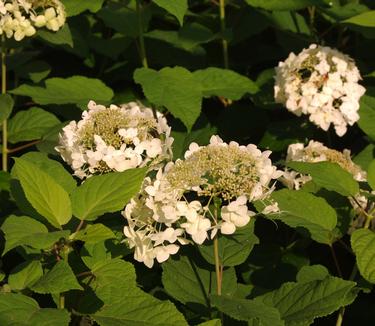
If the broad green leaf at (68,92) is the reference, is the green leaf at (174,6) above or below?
above

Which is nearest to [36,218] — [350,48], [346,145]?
[346,145]

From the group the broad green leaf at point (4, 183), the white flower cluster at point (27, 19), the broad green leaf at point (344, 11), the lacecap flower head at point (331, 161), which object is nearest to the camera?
the lacecap flower head at point (331, 161)

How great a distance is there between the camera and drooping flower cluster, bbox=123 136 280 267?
242cm

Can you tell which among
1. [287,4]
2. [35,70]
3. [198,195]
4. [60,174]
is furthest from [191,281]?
[35,70]

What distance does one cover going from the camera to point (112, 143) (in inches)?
104

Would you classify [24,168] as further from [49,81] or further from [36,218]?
[49,81]

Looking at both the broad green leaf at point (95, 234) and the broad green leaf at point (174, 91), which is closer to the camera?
the broad green leaf at point (95, 234)

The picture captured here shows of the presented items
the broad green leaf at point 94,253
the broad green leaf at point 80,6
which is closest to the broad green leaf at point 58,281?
the broad green leaf at point 94,253

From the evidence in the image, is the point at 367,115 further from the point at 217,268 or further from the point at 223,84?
the point at 217,268

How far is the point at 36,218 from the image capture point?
267 cm

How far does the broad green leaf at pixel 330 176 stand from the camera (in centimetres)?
290

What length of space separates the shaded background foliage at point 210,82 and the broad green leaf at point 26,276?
1.77ft

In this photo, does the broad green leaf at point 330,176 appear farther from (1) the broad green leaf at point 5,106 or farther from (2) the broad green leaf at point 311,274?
(1) the broad green leaf at point 5,106

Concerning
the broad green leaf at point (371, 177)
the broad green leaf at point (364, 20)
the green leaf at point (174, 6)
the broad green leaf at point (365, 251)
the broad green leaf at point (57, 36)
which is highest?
the green leaf at point (174, 6)
